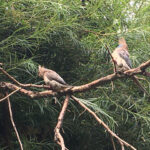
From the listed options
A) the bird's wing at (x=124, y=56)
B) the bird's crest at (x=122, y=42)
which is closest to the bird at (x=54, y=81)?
the bird's wing at (x=124, y=56)

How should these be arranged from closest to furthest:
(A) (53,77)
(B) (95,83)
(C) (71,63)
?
(B) (95,83) → (A) (53,77) → (C) (71,63)

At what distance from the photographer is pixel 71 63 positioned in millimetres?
2650

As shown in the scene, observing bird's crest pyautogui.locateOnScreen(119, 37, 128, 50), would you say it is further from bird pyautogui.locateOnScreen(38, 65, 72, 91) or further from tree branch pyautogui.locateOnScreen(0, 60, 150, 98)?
tree branch pyautogui.locateOnScreen(0, 60, 150, 98)

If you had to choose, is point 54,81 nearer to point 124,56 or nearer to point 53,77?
point 53,77

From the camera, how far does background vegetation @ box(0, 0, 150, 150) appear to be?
2348 millimetres

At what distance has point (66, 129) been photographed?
2.57 m

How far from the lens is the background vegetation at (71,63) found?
235 centimetres

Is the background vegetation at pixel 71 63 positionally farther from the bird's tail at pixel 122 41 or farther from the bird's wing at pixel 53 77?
the bird's wing at pixel 53 77

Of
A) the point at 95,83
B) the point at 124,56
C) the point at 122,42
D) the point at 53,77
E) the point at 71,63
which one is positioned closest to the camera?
the point at 95,83

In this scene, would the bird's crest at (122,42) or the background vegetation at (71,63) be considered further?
the bird's crest at (122,42)

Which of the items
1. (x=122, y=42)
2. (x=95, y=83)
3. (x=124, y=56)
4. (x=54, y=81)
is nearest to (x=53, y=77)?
(x=54, y=81)

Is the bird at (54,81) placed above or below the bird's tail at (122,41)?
below

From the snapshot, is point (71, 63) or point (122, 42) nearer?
point (122, 42)

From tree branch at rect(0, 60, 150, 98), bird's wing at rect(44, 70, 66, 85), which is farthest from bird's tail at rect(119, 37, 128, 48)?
tree branch at rect(0, 60, 150, 98)
